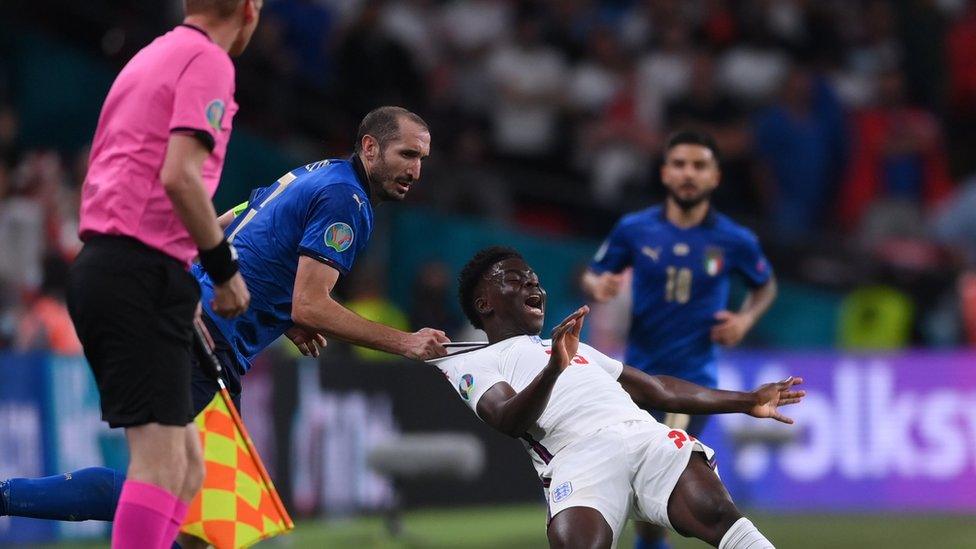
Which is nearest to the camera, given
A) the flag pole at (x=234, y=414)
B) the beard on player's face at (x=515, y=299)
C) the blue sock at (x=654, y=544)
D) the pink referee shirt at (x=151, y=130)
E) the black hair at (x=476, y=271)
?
the pink referee shirt at (x=151, y=130)

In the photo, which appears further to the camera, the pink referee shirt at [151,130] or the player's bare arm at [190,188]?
the pink referee shirt at [151,130]

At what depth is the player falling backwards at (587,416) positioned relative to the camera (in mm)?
5789

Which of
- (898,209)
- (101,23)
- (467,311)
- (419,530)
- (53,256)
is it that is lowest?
(419,530)

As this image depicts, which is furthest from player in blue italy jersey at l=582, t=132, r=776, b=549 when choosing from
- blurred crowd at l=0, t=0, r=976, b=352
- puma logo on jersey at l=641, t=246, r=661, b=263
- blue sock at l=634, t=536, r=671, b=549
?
blurred crowd at l=0, t=0, r=976, b=352

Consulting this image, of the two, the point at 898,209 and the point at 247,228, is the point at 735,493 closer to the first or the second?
the point at 898,209

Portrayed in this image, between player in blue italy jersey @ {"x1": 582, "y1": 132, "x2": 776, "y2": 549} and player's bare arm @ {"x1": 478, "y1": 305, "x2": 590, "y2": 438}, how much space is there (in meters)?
2.33

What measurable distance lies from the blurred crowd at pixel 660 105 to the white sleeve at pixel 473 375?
701 centimetres

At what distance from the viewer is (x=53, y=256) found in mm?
11211

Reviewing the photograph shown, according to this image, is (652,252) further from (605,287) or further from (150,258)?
(150,258)

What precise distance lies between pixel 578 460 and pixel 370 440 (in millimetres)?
5956

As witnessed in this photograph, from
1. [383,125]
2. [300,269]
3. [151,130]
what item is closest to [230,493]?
[300,269]

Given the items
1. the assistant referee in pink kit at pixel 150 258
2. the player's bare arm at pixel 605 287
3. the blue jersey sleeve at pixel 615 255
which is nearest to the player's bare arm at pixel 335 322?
the assistant referee in pink kit at pixel 150 258

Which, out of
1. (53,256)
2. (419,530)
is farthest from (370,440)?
(53,256)

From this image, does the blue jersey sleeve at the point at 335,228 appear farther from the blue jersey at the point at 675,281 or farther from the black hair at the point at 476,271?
the blue jersey at the point at 675,281
